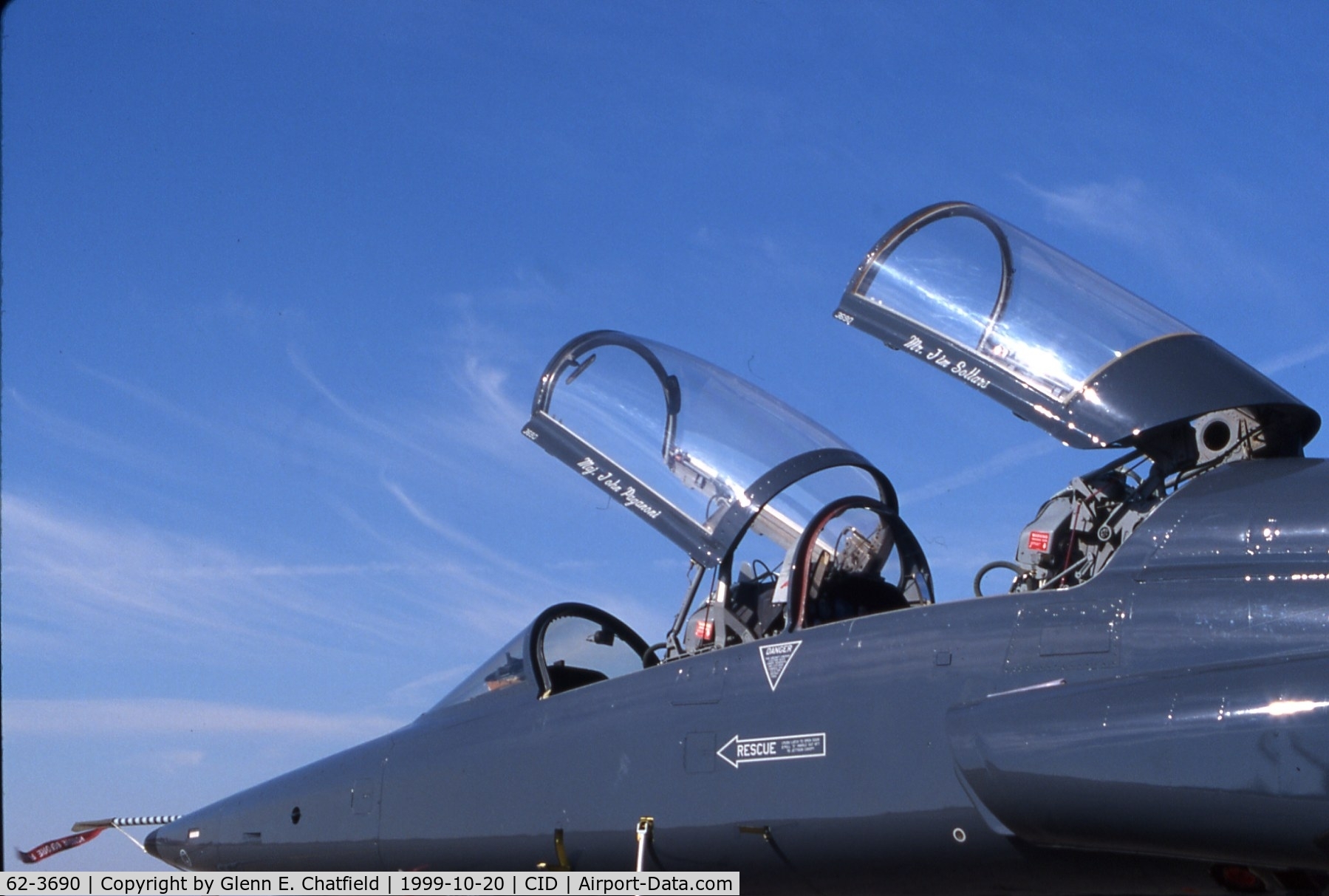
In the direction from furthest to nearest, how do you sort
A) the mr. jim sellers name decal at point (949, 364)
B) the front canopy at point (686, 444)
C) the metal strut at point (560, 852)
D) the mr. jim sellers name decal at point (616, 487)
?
the mr. jim sellers name decal at point (616, 487)
the front canopy at point (686, 444)
the metal strut at point (560, 852)
the mr. jim sellers name decal at point (949, 364)

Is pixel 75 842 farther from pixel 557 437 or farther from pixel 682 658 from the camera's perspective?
pixel 682 658

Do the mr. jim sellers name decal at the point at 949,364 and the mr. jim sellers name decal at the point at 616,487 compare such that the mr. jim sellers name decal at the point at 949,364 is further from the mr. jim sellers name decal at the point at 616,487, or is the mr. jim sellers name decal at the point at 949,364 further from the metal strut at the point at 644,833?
the metal strut at the point at 644,833

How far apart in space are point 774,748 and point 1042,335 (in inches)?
104

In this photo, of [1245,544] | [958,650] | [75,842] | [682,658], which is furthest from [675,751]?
[75,842]

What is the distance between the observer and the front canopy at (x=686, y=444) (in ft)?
27.5

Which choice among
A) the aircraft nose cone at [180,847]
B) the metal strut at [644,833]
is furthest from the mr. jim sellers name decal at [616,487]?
the aircraft nose cone at [180,847]

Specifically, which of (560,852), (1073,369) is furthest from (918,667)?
(560,852)

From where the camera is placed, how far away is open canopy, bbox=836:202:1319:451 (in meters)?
6.77

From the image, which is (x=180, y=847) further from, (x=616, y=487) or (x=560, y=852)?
(x=616, y=487)

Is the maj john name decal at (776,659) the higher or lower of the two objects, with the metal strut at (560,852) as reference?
higher

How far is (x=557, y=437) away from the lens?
9.41 metres

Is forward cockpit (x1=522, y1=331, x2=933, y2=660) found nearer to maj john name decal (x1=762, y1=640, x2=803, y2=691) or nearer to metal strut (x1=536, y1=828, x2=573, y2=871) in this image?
maj john name decal (x1=762, y1=640, x2=803, y2=691)

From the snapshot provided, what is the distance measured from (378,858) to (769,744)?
3184mm
